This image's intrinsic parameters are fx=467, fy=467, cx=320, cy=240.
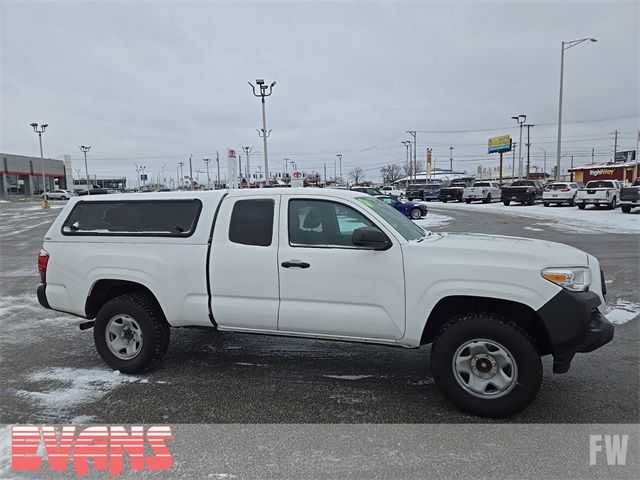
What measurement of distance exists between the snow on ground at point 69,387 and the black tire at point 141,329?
13 cm

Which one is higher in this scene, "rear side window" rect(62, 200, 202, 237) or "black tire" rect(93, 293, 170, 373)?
"rear side window" rect(62, 200, 202, 237)

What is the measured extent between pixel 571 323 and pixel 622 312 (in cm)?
386

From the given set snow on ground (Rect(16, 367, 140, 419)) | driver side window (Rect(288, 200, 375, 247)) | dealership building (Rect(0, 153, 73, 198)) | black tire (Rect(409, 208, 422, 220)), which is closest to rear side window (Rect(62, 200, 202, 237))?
driver side window (Rect(288, 200, 375, 247))

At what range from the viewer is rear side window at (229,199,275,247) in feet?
14.3

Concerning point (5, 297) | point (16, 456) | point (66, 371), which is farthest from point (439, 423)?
point (5, 297)

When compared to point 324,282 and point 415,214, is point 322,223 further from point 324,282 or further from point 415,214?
point 415,214

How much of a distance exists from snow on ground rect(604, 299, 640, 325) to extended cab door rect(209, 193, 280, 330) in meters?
4.73

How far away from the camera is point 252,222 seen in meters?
4.43

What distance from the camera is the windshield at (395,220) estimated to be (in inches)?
168

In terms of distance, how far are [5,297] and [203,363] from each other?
5.38 m

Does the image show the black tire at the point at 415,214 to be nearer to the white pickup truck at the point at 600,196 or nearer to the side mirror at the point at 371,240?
the white pickup truck at the point at 600,196

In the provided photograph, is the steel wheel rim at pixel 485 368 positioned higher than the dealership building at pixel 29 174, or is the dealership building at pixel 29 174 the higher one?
the dealership building at pixel 29 174

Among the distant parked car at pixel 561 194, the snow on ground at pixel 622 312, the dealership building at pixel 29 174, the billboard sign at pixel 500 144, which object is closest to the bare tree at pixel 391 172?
the billboard sign at pixel 500 144

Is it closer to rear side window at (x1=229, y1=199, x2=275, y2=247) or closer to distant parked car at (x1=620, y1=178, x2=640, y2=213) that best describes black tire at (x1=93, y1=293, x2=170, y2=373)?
rear side window at (x1=229, y1=199, x2=275, y2=247)
